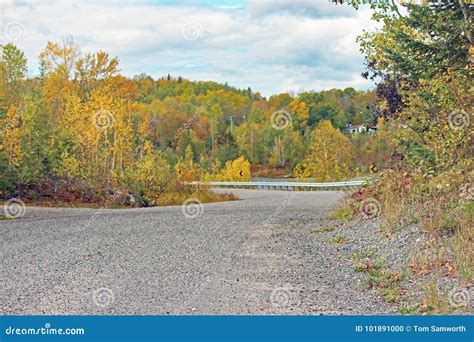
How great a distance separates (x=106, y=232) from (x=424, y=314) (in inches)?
362

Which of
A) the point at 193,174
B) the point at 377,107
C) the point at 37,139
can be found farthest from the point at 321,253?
the point at 193,174

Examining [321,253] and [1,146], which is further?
[1,146]

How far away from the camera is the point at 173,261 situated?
1034 cm
